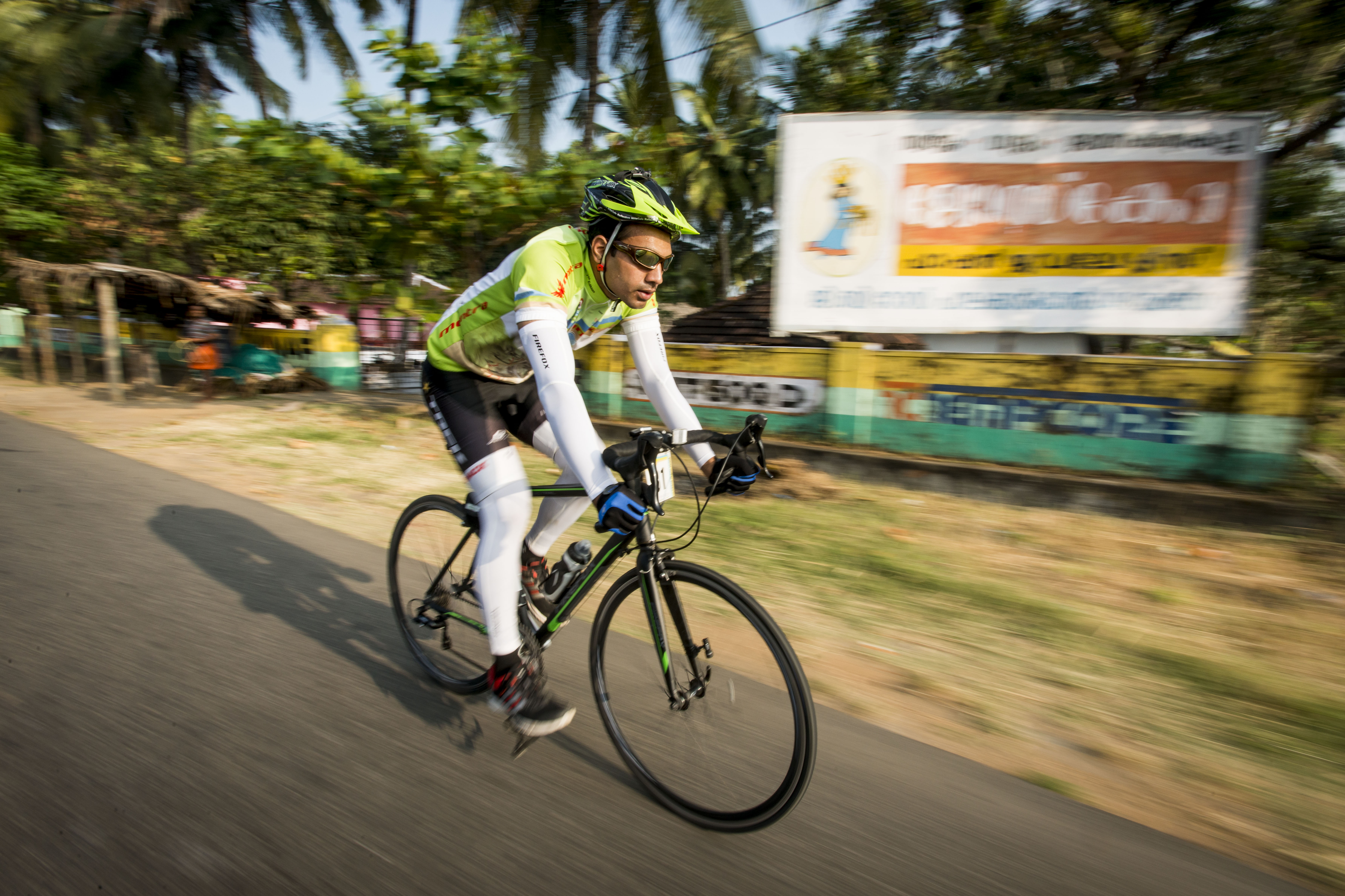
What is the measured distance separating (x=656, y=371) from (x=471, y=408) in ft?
A: 2.50

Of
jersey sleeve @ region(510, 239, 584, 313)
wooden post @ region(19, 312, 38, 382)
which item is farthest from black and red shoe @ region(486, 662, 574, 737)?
wooden post @ region(19, 312, 38, 382)

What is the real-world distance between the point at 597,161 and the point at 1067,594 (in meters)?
7.40

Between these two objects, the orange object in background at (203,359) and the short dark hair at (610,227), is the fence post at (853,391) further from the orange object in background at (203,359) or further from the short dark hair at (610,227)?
the orange object in background at (203,359)

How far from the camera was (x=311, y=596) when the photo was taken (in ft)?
13.2

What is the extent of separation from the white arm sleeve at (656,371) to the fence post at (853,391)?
17.8 ft

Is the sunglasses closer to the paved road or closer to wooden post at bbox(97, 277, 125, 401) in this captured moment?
the paved road

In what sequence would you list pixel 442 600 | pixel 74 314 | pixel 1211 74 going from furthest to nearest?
pixel 74 314 → pixel 1211 74 → pixel 442 600

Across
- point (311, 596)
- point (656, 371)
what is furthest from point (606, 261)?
point (311, 596)

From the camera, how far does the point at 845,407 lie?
26.3 ft

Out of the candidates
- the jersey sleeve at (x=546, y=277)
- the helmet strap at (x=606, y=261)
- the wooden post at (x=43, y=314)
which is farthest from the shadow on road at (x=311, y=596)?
the wooden post at (x=43, y=314)

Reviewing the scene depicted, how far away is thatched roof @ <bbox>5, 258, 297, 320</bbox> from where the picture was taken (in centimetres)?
1320

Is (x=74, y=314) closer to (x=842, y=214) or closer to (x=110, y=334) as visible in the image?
(x=110, y=334)

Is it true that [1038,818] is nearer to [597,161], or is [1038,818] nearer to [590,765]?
[590,765]

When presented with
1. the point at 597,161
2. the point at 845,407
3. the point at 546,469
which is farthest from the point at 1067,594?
the point at 597,161
